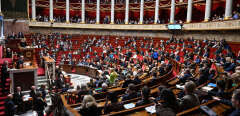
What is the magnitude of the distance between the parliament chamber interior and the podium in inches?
1.9

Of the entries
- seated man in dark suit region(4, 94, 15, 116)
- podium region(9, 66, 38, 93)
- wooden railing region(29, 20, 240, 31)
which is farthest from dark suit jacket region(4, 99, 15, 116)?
wooden railing region(29, 20, 240, 31)

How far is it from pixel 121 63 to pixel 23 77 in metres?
7.28

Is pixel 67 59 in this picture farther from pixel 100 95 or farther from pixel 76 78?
pixel 100 95

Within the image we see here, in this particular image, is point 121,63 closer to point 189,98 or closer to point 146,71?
point 146,71

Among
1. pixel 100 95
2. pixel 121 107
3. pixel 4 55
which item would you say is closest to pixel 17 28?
pixel 4 55

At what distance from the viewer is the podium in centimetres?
939

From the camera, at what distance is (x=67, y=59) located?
17.9m

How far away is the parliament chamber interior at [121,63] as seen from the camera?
12.9ft

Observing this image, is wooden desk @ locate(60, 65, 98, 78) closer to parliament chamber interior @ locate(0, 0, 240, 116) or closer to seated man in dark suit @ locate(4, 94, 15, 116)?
parliament chamber interior @ locate(0, 0, 240, 116)

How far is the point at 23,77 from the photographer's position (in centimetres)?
972

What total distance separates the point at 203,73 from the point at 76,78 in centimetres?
1167

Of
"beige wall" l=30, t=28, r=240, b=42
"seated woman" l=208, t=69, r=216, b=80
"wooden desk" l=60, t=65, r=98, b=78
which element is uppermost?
"beige wall" l=30, t=28, r=240, b=42

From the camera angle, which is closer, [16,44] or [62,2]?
[16,44]

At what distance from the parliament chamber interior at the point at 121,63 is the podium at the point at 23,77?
0.16ft
